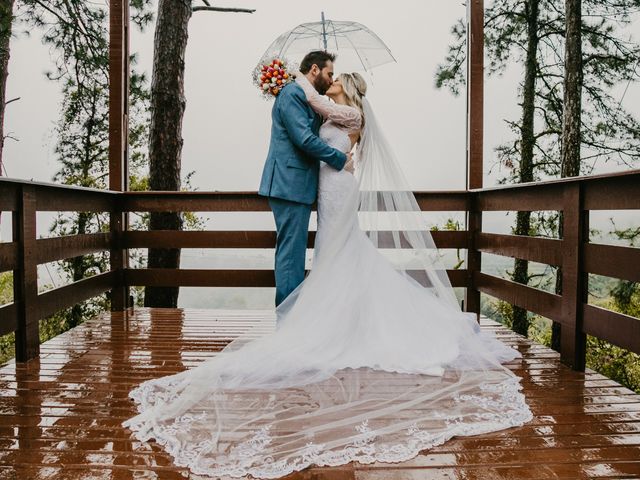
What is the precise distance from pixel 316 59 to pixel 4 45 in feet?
15.3

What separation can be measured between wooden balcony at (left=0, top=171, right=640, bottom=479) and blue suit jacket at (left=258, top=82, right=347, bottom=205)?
1.08 meters

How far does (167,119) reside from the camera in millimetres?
6387

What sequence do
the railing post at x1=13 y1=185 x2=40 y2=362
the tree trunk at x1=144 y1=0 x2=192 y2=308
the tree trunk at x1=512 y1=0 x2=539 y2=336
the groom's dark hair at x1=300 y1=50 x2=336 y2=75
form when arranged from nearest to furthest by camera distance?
1. the railing post at x1=13 y1=185 x2=40 y2=362
2. the groom's dark hair at x1=300 y1=50 x2=336 y2=75
3. the tree trunk at x1=144 y1=0 x2=192 y2=308
4. the tree trunk at x1=512 y1=0 x2=539 y2=336

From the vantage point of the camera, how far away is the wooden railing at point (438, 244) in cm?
281

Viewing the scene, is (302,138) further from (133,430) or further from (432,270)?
(133,430)

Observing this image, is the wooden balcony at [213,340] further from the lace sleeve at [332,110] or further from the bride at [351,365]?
the lace sleeve at [332,110]

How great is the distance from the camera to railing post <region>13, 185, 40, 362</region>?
3.20 metres

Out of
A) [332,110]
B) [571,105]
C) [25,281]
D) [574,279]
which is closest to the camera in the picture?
[574,279]

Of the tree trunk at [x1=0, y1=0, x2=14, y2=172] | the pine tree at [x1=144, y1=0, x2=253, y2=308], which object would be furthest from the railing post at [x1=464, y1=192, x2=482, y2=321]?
the tree trunk at [x1=0, y1=0, x2=14, y2=172]

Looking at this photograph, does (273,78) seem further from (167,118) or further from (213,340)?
(167,118)

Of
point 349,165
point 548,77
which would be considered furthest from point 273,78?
point 548,77

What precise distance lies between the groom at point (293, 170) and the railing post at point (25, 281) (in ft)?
4.41

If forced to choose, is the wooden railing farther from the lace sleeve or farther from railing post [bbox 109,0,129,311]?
the lace sleeve

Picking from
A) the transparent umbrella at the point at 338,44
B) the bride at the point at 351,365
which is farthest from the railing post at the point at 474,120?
the bride at the point at 351,365
